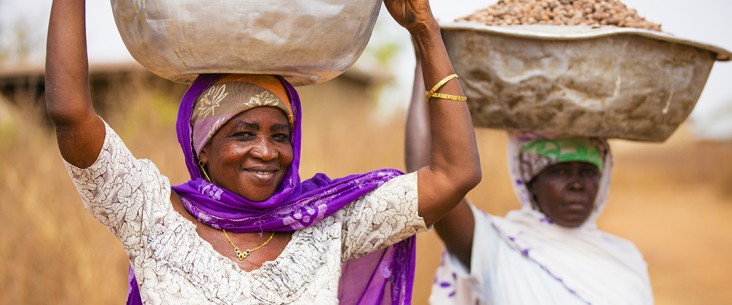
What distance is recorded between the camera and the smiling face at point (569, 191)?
3.44 metres

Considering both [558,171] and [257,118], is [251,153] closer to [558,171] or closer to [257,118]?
[257,118]

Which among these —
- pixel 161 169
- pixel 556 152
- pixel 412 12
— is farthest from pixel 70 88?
pixel 161 169

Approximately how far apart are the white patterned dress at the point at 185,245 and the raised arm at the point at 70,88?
0.04 meters

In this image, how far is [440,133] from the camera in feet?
8.09

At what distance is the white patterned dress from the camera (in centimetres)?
219

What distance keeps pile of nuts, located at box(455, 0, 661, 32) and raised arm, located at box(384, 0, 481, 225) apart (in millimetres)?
536

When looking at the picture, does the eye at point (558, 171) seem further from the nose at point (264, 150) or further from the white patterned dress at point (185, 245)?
the nose at point (264, 150)

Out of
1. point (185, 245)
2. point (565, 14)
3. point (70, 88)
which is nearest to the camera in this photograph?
point (70, 88)

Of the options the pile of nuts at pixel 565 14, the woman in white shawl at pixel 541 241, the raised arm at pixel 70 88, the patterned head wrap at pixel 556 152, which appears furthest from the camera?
the patterned head wrap at pixel 556 152

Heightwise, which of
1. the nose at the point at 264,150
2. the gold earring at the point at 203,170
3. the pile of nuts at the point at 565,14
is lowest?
the gold earring at the point at 203,170

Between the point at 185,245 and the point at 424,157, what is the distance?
113 cm

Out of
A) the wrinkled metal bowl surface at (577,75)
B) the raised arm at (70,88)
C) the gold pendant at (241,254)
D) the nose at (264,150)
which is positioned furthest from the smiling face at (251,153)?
the wrinkled metal bowl surface at (577,75)

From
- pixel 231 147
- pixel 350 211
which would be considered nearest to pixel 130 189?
pixel 231 147

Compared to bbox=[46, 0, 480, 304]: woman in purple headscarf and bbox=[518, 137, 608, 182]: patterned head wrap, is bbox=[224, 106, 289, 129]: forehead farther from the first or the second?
bbox=[518, 137, 608, 182]: patterned head wrap
